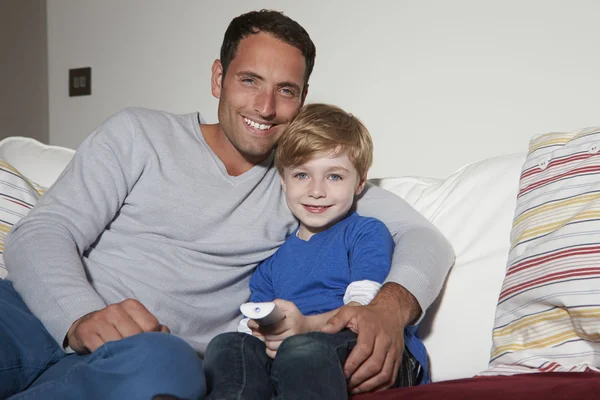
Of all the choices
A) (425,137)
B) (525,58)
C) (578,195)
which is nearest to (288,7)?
(425,137)

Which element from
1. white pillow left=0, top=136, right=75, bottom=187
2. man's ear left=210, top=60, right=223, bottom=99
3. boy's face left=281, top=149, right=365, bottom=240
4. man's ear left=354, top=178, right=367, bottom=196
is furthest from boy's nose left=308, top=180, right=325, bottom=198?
white pillow left=0, top=136, right=75, bottom=187

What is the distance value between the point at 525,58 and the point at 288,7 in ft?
2.96

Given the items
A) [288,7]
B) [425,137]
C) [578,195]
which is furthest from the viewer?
[288,7]

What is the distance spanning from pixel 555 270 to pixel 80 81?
2.48 meters

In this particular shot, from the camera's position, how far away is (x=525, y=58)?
200cm

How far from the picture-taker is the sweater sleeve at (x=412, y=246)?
1390mm

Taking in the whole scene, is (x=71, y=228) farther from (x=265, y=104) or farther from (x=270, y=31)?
(x=270, y=31)

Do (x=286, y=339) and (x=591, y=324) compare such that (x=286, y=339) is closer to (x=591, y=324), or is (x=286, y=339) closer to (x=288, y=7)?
(x=591, y=324)

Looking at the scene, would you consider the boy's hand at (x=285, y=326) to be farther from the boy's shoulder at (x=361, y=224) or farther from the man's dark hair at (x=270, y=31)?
the man's dark hair at (x=270, y=31)

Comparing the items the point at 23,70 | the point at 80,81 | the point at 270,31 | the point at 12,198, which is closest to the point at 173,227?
the point at 12,198

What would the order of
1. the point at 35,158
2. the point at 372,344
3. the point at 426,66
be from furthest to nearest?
1. the point at 426,66
2. the point at 35,158
3. the point at 372,344

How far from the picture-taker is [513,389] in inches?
43.8

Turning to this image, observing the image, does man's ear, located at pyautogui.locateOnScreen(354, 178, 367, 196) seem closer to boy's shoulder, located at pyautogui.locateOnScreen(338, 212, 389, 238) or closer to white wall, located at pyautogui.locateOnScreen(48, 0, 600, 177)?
boy's shoulder, located at pyautogui.locateOnScreen(338, 212, 389, 238)

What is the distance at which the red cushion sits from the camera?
41.9 inches
